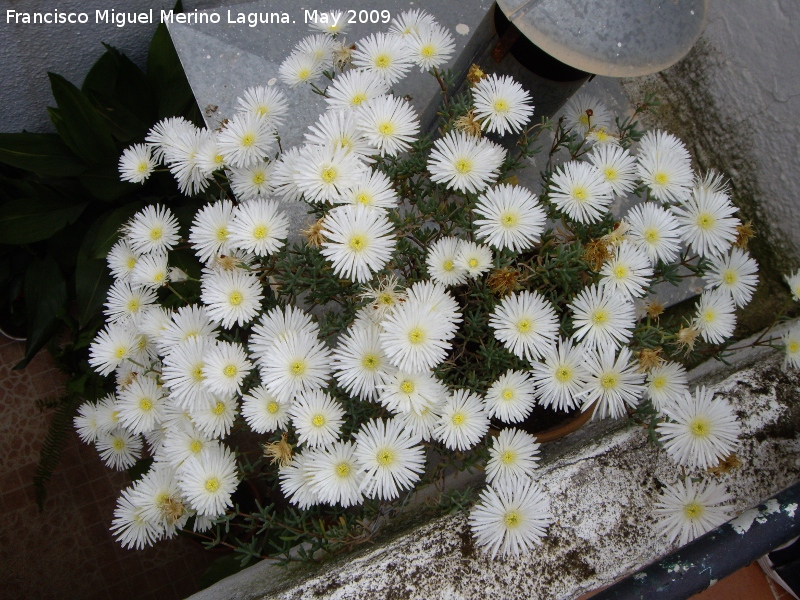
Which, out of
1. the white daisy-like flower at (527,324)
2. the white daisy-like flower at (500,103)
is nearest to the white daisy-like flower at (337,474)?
the white daisy-like flower at (527,324)

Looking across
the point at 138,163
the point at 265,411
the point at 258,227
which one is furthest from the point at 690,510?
the point at 138,163

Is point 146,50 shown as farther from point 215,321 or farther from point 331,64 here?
point 215,321

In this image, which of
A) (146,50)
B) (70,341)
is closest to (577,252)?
(146,50)

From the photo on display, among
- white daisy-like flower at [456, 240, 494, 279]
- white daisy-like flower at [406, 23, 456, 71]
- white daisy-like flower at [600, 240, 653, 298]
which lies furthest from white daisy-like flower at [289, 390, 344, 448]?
white daisy-like flower at [406, 23, 456, 71]

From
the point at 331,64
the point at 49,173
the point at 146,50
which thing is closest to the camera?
the point at 331,64

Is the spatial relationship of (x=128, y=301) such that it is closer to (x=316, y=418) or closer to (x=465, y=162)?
(x=316, y=418)

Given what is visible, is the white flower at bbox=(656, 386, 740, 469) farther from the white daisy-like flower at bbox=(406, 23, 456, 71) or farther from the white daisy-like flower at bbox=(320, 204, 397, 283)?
the white daisy-like flower at bbox=(406, 23, 456, 71)

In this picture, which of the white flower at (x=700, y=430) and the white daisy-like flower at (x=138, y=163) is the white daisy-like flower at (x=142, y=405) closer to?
the white daisy-like flower at (x=138, y=163)
